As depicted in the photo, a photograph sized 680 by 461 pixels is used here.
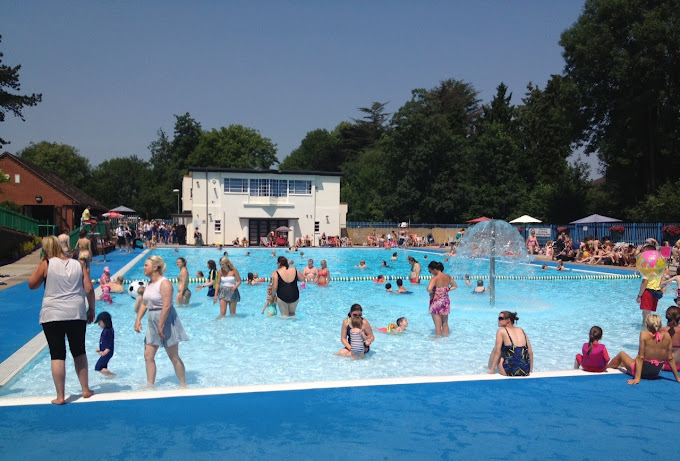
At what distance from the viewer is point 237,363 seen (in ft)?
30.1

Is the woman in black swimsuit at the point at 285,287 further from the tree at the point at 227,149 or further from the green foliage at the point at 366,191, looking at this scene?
the tree at the point at 227,149

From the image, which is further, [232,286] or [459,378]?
[232,286]

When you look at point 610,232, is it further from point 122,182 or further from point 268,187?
point 122,182

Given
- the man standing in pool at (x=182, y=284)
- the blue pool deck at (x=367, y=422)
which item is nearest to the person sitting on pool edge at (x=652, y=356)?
the blue pool deck at (x=367, y=422)

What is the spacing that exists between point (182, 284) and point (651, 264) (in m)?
10.3

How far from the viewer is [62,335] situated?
5.86 m

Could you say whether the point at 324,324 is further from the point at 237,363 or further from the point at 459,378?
the point at 459,378

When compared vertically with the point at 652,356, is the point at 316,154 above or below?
above

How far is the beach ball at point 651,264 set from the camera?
10227mm

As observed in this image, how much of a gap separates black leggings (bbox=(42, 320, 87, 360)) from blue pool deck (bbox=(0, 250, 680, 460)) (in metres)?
0.57

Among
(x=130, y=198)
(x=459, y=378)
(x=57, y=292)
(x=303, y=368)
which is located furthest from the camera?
(x=130, y=198)

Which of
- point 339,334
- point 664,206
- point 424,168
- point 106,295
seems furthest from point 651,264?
point 424,168

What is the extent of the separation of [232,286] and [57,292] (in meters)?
7.02

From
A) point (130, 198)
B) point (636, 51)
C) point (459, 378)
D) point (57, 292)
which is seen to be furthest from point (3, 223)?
point (130, 198)
